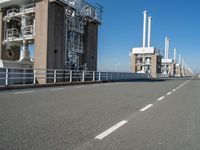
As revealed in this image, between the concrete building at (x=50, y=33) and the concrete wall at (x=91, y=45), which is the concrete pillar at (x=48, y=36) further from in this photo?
the concrete wall at (x=91, y=45)

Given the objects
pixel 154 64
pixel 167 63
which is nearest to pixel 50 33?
pixel 154 64

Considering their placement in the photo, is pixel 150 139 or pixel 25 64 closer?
pixel 150 139

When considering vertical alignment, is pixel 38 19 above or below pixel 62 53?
above

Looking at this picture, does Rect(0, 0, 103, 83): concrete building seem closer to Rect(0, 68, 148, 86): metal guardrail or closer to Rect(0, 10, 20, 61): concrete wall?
Rect(0, 10, 20, 61): concrete wall

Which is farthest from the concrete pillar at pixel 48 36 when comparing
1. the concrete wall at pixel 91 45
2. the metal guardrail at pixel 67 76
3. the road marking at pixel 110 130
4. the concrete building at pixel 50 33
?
the road marking at pixel 110 130

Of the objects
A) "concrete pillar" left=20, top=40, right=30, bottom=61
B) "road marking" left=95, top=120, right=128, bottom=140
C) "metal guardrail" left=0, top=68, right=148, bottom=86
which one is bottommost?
"road marking" left=95, top=120, right=128, bottom=140

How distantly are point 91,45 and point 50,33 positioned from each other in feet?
29.9

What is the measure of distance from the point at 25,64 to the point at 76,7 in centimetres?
900

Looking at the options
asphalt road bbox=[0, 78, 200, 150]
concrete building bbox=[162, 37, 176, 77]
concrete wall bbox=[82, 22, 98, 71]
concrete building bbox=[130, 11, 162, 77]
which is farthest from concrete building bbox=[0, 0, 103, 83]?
concrete building bbox=[162, 37, 176, 77]

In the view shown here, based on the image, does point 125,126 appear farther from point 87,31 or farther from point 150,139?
point 87,31

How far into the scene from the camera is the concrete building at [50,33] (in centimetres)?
2538

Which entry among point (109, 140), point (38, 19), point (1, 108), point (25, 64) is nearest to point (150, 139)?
point (109, 140)

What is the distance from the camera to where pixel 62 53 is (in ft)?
88.9

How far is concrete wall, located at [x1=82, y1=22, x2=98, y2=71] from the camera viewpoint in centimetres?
3275
